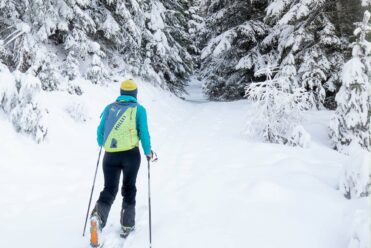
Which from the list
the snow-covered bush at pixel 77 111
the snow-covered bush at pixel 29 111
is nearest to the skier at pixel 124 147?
the snow-covered bush at pixel 29 111

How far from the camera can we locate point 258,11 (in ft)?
64.4

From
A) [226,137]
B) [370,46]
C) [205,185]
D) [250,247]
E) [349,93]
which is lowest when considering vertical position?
[226,137]

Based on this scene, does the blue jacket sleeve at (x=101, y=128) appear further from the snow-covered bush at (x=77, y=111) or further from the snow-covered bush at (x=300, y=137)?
the snow-covered bush at (x=300, y=137)

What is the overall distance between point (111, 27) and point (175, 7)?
28.1 feet

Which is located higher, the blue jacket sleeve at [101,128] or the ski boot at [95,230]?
the blue jacket sleeve at [101,128]

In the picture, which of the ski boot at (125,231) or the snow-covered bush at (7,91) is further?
the snow-covered bush at (7,91)

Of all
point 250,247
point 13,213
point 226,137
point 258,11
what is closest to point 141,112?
point 250,247

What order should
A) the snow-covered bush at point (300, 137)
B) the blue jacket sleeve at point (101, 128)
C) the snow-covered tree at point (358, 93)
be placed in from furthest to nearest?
the snow-covered bush at point (300, 137), the snow-covered tree at point (358, 93), the blue jacket sleeve at point (101, 128)

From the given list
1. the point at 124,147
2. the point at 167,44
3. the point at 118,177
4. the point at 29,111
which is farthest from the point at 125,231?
the point at 167,44

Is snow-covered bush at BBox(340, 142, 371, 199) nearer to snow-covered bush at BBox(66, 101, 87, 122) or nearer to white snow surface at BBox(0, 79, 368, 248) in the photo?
white snow surface at BBox(0, 79, 368, 248)

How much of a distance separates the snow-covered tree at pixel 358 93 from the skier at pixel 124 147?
5509 mm

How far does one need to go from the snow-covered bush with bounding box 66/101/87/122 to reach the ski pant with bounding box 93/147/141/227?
219 inches

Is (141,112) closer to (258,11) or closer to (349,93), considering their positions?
(349,93)

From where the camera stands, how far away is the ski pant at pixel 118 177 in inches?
201
